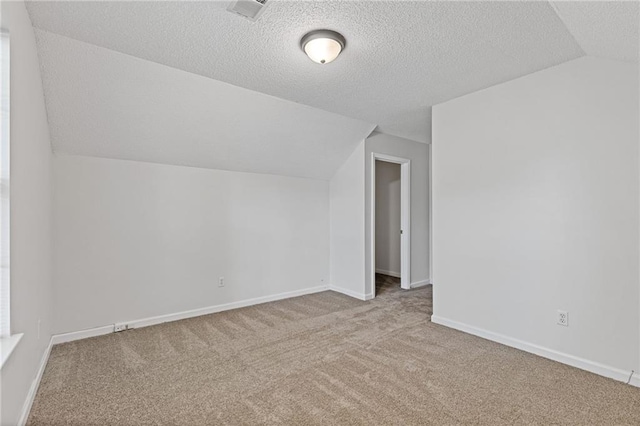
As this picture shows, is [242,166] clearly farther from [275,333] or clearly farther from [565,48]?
[565,48]

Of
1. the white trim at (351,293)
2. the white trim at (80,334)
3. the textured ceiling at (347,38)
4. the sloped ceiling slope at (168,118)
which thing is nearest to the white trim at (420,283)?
the white trim at (351,293)

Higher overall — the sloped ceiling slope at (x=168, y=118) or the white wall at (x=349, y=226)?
the sloped ceiling slope at (x=168, y=118)

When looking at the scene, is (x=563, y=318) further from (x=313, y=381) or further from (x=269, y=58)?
(x=269, y=58)

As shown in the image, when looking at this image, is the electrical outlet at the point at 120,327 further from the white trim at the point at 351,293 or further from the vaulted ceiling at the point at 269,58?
the white trim at the point at 351,293

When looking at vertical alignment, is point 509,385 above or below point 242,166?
below

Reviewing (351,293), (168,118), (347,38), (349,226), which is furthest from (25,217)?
(351,293)

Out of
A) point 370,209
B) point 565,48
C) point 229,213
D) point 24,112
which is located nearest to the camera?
point 24,112

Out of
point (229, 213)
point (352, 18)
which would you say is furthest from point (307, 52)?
point (229, 213)

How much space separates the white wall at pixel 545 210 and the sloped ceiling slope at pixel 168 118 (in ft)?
5.19

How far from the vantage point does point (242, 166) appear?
4.02 metres

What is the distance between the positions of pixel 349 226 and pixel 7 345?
369cm

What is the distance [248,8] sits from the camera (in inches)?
75.3

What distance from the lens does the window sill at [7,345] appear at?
4.72 ft

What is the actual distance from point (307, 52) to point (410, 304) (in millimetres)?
3244
